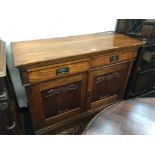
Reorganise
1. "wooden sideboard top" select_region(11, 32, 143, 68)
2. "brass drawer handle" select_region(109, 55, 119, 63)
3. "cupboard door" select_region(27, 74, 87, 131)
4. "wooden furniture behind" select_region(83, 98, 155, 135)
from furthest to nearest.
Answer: "brass drawer handle" select_region(109, 55, 119, 63)
"cupboard door" select_region(27, 74, 87, 131)
"wooden sideboard top" select_region(11, 32, 143, 68)
"wooden furniture behind" select_region(83, 98, 155, 135)

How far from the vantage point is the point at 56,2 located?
1.14 m

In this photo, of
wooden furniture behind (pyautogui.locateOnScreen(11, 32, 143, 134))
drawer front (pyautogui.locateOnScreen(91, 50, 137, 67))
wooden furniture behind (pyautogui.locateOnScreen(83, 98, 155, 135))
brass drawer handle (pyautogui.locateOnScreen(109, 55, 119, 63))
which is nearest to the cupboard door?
wooden furniture behind (pyautogui.locateOnScreen(11, 32, 143, 134))

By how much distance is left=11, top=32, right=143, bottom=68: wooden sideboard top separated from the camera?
2.94 ft

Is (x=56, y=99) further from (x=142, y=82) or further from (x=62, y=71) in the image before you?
(x=142, y=82)

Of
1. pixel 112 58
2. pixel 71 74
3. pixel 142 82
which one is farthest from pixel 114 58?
pixel 142 82

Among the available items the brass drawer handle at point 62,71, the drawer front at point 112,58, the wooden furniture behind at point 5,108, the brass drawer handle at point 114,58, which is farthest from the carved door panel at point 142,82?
the wooden furniture behind at point 5,108

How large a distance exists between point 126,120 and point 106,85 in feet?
1.86

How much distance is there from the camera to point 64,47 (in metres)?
1.07

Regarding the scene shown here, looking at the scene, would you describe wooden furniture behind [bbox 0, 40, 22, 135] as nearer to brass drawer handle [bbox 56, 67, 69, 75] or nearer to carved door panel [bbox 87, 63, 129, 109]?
brass drawer handle [bbox 56, 67, 69, 75]

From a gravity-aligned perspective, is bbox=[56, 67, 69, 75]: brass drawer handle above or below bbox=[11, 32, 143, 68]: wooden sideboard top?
below

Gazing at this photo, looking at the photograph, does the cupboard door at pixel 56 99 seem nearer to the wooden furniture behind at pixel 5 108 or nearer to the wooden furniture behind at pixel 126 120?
the wooden furniture behind at pixel 5 108

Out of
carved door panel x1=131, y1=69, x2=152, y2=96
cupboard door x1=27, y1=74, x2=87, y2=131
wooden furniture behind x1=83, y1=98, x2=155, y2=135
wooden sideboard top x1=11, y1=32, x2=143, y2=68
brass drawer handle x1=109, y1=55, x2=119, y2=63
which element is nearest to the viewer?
wooden furniture behind x1=83, y1=98, x2=155, y2=135

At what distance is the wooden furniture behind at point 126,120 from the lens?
2.32 ft

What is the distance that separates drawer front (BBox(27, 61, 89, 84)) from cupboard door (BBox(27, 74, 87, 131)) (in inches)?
1.9
